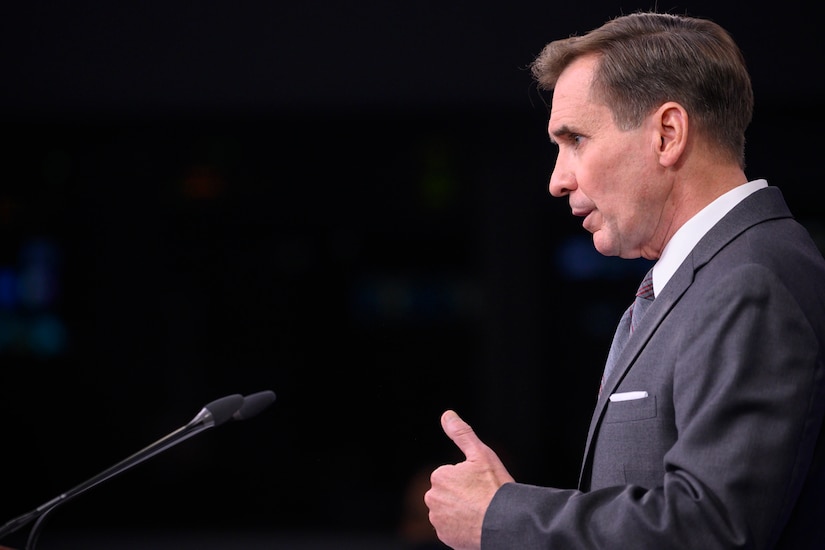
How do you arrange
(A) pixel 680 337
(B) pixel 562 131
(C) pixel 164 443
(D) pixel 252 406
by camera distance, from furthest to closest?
(D) pixel 252 406, (C) pixel 164 443, (B) pixel 562 131, (A) pixel 680 337

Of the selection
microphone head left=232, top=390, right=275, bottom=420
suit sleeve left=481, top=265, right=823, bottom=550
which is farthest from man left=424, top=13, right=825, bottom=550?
microphone head left=232, top=390, right=275, bottom=420

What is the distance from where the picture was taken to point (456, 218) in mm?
4777

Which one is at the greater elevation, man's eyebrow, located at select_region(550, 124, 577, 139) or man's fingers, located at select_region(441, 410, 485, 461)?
man's eyebrow, located at select_region(550, 124, 577, 139)

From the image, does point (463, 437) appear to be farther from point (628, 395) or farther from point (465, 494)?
point (628, 395)

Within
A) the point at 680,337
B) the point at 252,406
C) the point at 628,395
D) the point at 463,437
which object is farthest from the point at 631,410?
the point at 252,406

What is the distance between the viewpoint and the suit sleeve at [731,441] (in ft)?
3.26

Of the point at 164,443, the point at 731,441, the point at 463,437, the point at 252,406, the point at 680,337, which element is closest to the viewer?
the point at 731,441

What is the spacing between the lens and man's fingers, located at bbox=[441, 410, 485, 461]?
1223mm

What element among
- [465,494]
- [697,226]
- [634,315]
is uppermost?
[697,226]

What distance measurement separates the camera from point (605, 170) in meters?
1.30

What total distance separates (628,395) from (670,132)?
373mm

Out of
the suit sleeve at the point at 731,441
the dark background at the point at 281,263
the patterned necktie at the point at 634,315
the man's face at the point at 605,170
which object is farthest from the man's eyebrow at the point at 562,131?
the dark background at the point at 281,263

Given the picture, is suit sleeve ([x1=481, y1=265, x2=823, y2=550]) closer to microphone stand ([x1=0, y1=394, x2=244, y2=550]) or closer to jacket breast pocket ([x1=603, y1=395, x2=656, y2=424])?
jacket breast pocket ([x1=603, y1=395, x2=656, y2=424])

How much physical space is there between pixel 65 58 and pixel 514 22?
2.13m
